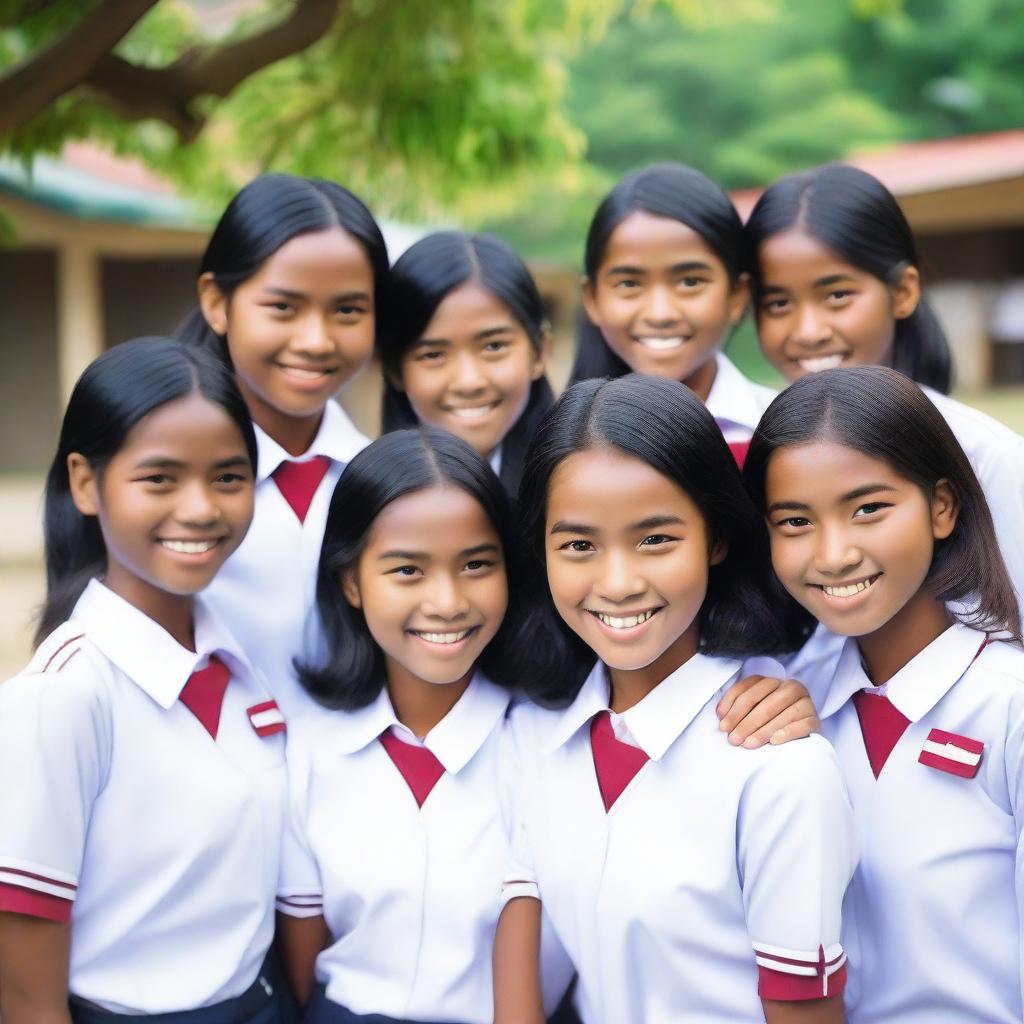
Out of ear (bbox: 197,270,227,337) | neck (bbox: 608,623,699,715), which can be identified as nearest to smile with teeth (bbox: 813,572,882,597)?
neck (bbox: 608,623,699,715)

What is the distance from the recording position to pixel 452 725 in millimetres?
2064

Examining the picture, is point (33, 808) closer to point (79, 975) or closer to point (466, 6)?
point (79, 975)

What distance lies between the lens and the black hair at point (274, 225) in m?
2.44

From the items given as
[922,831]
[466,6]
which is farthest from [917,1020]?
[466,6]

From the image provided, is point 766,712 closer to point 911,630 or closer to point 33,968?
point 911,630

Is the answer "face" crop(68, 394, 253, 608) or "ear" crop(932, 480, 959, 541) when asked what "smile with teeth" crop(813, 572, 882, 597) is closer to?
→ "ear" crop(932, 480, 959, 541)

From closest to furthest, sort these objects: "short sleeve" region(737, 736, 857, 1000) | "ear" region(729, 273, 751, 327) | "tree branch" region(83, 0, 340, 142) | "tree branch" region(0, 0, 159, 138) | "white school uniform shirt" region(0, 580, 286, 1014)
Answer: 1. "short sleeve" region(737, 736, 857, 1000)
2. "white school uniform shirt" region(0, 580, 286, 1014)
3. "ear" region(729, 273, 751, 327)
4. "tree branch" region(0, 0, 159, 138)
5. "tree branch" region(83, 0, 340, 142)

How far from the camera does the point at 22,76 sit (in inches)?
139

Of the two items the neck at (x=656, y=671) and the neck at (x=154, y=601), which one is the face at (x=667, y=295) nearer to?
the neck at (x=656, y=671)

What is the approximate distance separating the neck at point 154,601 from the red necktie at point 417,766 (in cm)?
36

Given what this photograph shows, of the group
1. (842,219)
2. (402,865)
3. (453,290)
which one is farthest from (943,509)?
(453,290)

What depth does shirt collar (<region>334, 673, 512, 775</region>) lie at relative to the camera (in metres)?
2.05

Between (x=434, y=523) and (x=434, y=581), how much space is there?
0.28 ft

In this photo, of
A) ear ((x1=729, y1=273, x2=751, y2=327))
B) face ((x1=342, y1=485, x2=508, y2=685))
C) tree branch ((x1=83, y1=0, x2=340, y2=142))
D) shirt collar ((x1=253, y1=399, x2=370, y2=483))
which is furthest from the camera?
tree branch ((x1=83, y1=0, x2=340, y2=142))
